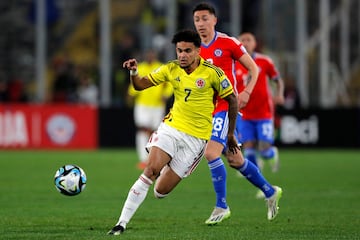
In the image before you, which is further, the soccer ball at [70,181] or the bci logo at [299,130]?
the bci logo at [299,130]

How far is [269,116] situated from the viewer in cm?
1628

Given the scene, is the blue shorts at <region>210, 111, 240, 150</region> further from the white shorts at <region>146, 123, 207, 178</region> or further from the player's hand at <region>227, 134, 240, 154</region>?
the white shorts at <region>146, 123, 207, 178</region>

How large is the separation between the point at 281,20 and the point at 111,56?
202 inches

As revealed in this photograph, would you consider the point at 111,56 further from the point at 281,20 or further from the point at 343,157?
the point at 343,157

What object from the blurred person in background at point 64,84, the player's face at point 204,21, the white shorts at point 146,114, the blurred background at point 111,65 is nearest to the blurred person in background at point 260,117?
the player's face at point 204,21

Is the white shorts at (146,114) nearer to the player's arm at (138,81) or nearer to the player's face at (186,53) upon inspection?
the player's arm at (138,81)

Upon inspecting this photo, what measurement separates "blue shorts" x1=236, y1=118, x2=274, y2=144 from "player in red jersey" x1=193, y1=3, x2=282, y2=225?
4.16 metres

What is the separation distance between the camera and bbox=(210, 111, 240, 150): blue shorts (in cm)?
1156

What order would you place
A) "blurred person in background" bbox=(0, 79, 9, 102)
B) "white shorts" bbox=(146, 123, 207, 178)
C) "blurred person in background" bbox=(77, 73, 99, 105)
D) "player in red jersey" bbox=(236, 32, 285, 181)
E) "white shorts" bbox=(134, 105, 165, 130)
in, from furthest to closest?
"blurred person in background" bbox=(77, 73, 99, 105)
"blurred person in background" bbox=(0, 79, 9, 102)
"white shorts" bbox=(134, 105, 165, 130)
"player in red jersey" bbox=(236, 32, 285, 181)
"white shorts" bbox=(146, 123, 207, 178)

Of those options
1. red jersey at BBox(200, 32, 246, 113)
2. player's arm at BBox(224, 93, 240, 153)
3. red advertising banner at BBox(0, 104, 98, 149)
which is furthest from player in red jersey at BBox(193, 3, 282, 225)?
red advertising banner at BBox(0, 104, 98, 149)

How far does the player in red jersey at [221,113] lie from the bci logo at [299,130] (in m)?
16.3

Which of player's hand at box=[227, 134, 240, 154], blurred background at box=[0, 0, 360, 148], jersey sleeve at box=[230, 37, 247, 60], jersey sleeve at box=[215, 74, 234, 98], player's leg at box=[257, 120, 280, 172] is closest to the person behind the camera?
jersey sleeve at box=[215, 74, 234, 98]

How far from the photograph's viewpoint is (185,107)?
10469mm

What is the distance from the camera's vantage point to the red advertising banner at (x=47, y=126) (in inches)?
1065
